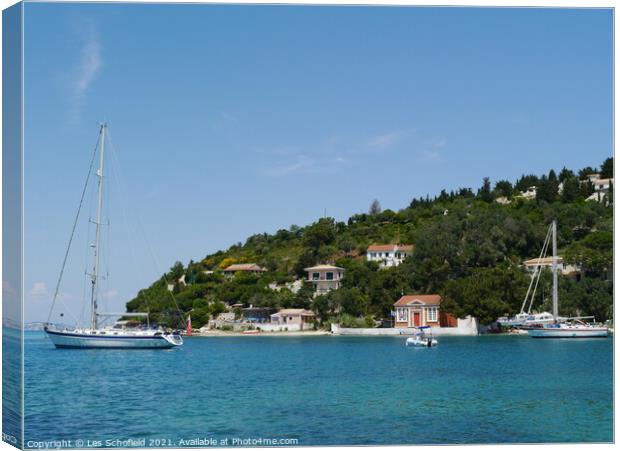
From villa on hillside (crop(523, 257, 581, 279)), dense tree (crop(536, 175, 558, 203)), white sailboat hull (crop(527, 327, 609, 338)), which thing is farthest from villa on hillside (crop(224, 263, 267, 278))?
white sailboat hull (crop(527, 327, 609, 338))

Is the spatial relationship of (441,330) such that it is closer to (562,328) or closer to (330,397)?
(562,328)

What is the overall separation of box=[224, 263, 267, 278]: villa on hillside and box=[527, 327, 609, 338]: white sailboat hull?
18109 mm

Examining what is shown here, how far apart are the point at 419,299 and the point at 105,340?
14306 millimetres

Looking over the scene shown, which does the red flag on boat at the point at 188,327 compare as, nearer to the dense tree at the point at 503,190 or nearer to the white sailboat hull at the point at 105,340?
the white sailboat hull at the point at 105,340

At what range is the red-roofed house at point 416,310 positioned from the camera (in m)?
35.7

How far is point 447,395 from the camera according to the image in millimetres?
13406

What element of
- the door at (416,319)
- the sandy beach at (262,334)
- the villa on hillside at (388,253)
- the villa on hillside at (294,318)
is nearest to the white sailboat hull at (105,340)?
the door at (416,319)

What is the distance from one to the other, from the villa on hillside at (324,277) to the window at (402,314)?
6.89 m

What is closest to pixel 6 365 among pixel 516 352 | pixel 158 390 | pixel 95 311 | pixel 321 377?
pixel 158 390

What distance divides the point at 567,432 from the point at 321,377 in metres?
8.07

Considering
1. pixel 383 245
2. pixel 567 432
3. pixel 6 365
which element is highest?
pixel 383 245

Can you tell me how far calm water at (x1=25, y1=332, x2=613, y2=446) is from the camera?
9258 mm

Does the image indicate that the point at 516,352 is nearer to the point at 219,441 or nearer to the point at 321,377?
the point at 321,377

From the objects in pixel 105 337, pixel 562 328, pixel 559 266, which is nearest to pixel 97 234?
pixel 105 337
